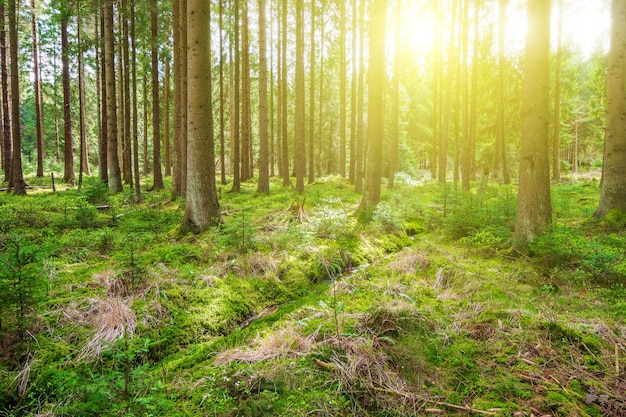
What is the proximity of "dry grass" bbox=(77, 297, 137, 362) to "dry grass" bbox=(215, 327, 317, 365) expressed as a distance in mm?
1147

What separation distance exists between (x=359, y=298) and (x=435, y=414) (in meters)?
2.19

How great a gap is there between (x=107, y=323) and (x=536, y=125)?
777 cm

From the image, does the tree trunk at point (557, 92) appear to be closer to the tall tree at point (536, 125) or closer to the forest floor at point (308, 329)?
the forest floor at point (308, 329)

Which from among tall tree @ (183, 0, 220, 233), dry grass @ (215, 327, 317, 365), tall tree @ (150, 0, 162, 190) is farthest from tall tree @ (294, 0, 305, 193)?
dry grass @ (215, 327, 317, 365)

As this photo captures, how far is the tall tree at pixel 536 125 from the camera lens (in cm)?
600

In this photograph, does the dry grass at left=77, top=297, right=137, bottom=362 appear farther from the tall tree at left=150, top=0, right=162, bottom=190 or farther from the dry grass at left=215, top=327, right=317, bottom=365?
the tall tree at left=150, top=0, right=162, bottom=190

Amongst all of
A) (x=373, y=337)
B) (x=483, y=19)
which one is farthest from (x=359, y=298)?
(x=483, y=19)

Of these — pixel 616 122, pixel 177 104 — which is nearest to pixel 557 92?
pixel 616 122

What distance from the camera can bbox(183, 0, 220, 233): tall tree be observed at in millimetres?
7463

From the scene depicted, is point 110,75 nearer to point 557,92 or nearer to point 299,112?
point 299,112

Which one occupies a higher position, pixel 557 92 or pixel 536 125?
pixel 557 92

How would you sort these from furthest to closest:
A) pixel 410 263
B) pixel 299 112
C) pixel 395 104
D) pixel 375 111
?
pixel 395 104 → pixel 299 112 → pixel 375 111 → pixel 410 263

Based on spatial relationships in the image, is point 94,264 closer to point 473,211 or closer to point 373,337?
point 373,337

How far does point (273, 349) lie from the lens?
129 inches
